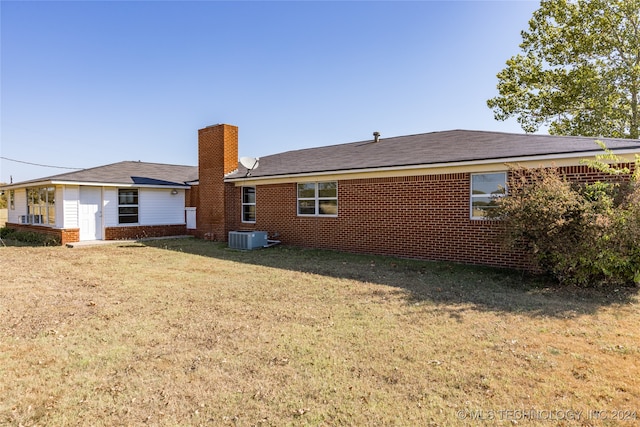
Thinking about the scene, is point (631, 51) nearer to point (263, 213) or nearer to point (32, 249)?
point (263, 213)

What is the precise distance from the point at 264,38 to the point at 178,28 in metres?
3.30

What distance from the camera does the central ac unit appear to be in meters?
13.8

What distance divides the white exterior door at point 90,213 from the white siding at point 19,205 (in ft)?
19.1

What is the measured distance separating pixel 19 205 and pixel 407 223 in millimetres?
21423

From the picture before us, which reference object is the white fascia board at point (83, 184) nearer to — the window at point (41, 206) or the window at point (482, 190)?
the window at point (41, 206)

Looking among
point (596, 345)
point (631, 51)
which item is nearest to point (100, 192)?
point (596, 345)

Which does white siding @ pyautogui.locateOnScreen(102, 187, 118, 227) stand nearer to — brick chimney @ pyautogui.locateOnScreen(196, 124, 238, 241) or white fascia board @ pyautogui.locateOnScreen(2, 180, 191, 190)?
white fascia board @ pyautogui.locateOnScreen(2, 180, 191, 190)

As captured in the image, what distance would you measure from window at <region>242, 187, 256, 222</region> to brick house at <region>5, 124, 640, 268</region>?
5cm

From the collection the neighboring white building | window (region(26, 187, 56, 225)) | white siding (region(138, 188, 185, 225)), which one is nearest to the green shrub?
the neighboring white building

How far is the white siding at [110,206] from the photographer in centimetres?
1648

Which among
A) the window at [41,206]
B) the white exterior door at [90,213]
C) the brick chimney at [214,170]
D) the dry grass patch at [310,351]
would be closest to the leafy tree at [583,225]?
the dry grass patch at [310,351]

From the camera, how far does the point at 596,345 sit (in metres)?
4.50

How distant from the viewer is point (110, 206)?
16.7 metres

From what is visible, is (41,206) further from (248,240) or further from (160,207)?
(248,240)
